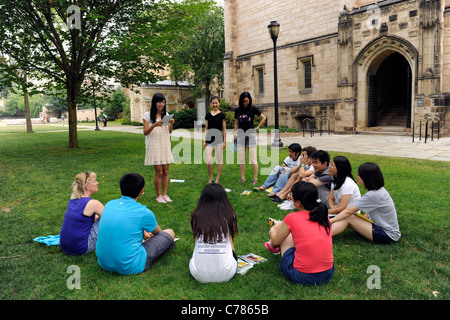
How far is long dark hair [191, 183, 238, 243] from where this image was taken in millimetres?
3301

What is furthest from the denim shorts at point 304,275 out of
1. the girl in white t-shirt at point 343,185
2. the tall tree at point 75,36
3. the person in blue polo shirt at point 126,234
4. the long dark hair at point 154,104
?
the tall tree at point 75,36

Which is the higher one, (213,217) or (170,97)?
(170,97)

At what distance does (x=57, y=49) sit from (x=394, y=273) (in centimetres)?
1553

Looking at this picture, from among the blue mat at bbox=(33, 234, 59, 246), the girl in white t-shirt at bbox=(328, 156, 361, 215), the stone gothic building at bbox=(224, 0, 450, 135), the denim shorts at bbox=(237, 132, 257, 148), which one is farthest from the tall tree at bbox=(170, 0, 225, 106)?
the girl in white t-shirt at bbox=(328, 156, 361, 215)

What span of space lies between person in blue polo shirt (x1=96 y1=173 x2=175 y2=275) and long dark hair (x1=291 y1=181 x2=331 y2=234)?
5.74 ft

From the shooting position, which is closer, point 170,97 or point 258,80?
point 258,80

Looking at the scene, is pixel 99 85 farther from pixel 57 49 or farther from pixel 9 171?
pixel 9 171

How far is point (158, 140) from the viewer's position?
21.3ft

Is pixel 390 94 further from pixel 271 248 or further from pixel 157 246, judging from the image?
pixel 157 246

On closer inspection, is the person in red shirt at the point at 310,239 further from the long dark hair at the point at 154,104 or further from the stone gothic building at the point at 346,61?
the stone gothic building at the point at 346,61

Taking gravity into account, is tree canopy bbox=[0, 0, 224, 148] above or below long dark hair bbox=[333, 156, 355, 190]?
above

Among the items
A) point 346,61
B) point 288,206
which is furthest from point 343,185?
point 346,61

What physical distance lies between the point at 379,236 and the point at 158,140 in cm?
425

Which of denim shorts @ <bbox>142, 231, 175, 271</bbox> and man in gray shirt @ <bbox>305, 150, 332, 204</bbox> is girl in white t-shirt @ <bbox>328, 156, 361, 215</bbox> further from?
denim shorts @ <bbox>142, 231, 175, 271</bbox>
